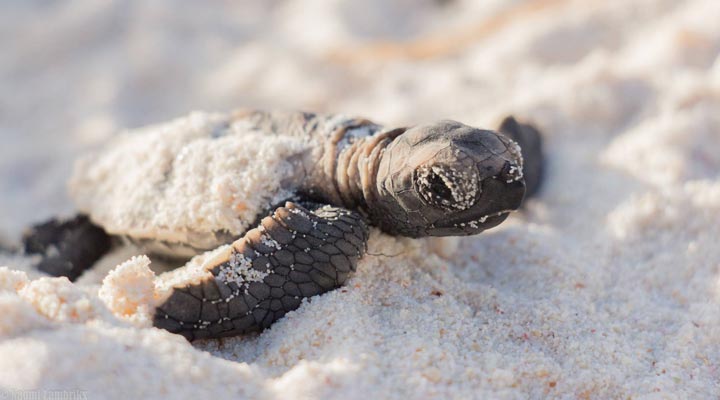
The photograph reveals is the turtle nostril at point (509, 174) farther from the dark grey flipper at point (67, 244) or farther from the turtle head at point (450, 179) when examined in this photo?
the dark grey flipper at point (67, 244)

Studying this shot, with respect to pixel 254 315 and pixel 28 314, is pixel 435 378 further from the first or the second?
pixel 28 314

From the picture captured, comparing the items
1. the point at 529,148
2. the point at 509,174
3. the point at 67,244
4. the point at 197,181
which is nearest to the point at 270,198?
the point at 197,181

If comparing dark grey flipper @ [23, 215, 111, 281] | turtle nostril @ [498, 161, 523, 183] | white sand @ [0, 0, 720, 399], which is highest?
turtle nostril @ [498, 161, 523, 183]

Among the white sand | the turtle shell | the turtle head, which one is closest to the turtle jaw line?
the turtle head

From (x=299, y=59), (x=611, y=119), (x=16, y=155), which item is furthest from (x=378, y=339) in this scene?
(x=16, y=155)

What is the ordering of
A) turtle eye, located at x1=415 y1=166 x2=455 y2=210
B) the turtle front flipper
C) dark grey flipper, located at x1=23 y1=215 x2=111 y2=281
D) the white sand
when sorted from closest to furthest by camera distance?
the white sand < the turtle front flipper < turtle eye, located at x1=415 y1=166 x2=455 y2=210 < dark grey flipper, located at x1=23 y1=215 x2=111 y2=281

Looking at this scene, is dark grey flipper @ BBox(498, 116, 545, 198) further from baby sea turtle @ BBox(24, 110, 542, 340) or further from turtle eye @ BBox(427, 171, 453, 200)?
turtle eye @ BBox(427, 171, 453, 200)
